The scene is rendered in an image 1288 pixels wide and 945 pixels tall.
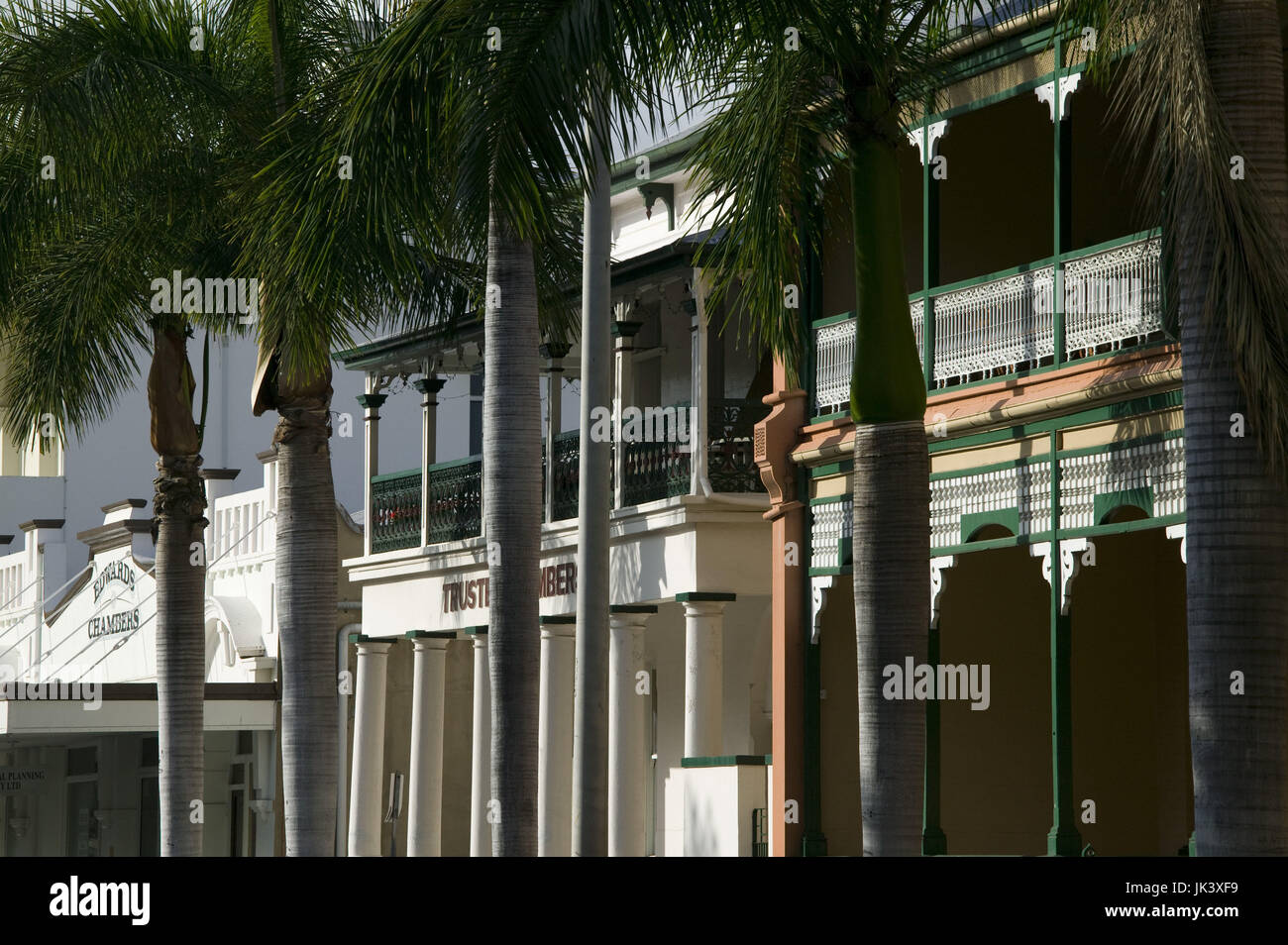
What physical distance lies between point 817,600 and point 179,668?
5539 millimetres

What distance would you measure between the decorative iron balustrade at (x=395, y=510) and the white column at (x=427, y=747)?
1.45 meters

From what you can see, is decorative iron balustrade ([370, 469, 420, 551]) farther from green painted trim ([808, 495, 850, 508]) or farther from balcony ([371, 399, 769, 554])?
green painted trim ([808, 495, 850, 508])

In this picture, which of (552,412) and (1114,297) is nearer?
(1114,297)

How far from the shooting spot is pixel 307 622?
15.4 m

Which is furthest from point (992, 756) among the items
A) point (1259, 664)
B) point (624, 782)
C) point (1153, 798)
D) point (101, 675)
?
point (101, 675)

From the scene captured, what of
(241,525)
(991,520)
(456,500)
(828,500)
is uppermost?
(241,525)

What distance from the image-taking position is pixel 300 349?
12672mm

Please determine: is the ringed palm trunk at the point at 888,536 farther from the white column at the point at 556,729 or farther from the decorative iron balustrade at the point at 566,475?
the decorative iron balustrade at the point at 566,475

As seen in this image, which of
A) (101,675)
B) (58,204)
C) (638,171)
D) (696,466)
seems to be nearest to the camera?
Result: (58,204)

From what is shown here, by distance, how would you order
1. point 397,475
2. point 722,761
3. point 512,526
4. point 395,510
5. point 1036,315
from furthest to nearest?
point 395,510
point 397,475
point 722,761
point 1036,315
point 512,526

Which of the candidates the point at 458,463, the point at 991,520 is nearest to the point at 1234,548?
the point at 991,520

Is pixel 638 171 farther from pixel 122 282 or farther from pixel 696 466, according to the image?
pixel 122 282

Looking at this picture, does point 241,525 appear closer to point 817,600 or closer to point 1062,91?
point 817,600
